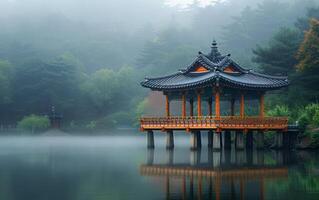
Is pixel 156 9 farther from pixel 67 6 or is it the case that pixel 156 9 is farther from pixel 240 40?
pixel 240 40

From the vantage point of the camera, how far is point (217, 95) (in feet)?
155

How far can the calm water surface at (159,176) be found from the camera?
24.1 m

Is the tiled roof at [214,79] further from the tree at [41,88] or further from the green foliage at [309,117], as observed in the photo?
the tree at [41,88]

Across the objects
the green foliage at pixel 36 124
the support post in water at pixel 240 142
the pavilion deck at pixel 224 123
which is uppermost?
the green foliage at pixel 36 124

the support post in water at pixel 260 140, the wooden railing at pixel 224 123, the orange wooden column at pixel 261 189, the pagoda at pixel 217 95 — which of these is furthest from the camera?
the support post in water at pixel 260 140

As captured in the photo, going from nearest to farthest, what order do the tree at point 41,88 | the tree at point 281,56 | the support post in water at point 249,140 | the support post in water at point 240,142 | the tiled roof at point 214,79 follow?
the tiled roof at point 214,79 → the support post in water at point 240,142 → the support post in water at point 249,140 → the tree at point 281,56 → the tree at point 41,88

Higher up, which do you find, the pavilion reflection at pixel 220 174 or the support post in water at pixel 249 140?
the support post in water at pixel 249 140

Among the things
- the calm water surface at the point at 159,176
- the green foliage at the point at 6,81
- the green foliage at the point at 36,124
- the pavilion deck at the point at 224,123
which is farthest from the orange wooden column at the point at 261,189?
the green foliage at the point at 6,81

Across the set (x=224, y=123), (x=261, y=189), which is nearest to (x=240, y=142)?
(x=224, y=123)

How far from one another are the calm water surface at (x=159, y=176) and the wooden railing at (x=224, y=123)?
8.23 ft

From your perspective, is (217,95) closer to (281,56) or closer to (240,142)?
(240,142)

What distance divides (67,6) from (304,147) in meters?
145

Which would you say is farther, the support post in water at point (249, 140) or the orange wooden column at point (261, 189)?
the support post in water at point (249, 140)

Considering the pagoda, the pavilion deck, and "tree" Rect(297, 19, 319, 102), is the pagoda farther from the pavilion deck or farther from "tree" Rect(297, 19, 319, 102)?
"tree" Rect(297, 19, 319, 102)
